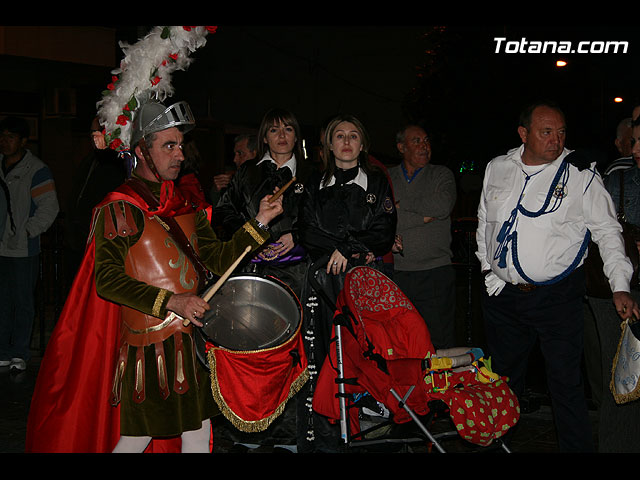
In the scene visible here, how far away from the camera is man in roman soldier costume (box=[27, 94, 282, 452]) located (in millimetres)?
3273

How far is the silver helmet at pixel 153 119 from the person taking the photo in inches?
133

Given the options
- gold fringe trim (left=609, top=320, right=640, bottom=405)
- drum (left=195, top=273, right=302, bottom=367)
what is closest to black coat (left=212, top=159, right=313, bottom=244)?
drum (left=195, top=273, right=302, bottom=367)

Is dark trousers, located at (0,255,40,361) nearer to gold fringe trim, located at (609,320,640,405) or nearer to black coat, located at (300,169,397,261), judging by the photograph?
black coat, located at (300,169,397,261)

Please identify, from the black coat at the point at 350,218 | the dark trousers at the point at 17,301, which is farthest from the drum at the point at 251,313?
the dark trousers at the point at 17,301

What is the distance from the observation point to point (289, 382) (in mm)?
3629

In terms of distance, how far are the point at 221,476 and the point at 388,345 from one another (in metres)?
1.10

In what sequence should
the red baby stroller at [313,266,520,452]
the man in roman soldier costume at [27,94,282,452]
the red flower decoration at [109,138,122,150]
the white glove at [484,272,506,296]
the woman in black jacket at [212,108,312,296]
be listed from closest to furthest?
1. the man in roman soldier costume at [27,94,282,452]
2. the red flower decoration at [109,138,122,150]
3. the red baby stroller at [313,266,520,452]
4. the white glove at [484,272,506,296]
5. the woman in black jacket at [212,108,312,296]

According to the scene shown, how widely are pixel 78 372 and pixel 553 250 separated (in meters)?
2.65

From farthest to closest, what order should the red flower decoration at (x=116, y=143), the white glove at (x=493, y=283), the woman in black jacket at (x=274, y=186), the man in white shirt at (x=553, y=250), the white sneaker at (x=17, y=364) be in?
the white sneaker at (x=17, y=364), the woman in black jacket at (x=274, y=186), the white glove at (x=493, y=283), the man in white shirt at (x=553, y=250), the red flower decoration at (x=116, y=143)

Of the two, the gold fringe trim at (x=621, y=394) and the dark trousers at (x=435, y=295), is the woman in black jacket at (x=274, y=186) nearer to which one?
the dark trousers at (x=435, y=295)

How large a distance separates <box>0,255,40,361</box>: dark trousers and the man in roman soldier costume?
358 cm

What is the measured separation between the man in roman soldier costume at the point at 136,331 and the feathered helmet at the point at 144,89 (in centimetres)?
1

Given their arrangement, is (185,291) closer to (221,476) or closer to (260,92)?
(221,476)

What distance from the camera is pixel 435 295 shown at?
6270 millimetres
